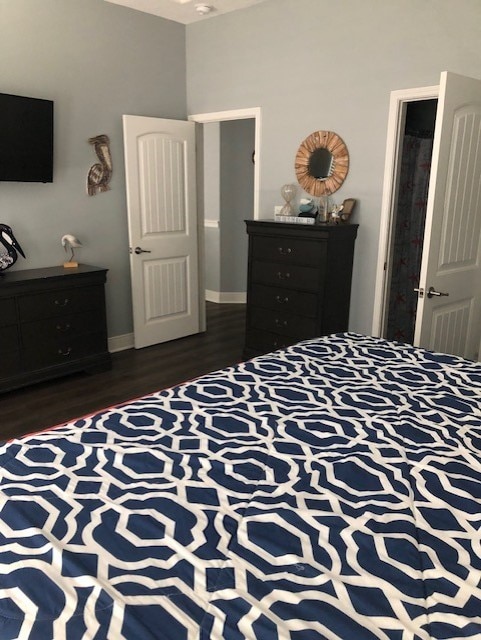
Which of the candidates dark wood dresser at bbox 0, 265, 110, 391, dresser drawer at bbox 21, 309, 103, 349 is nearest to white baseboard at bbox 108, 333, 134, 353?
dark wood dresser at bbox 0, 265, 110, 391

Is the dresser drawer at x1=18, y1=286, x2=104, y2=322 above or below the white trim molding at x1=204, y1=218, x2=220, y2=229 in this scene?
below

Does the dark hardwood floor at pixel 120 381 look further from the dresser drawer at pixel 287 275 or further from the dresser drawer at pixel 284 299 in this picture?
the dresser drawer at pixel 287 275

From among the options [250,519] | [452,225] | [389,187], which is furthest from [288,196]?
[250,519]

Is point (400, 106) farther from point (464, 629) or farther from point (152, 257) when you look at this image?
point (464, 629)

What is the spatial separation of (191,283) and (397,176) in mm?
2286

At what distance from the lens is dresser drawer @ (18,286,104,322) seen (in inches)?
143

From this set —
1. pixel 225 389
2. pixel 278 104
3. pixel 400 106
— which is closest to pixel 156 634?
pixel 225 389

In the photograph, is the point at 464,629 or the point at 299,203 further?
the point at 299,203

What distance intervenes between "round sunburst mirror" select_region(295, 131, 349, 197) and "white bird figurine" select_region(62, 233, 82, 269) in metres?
1.85

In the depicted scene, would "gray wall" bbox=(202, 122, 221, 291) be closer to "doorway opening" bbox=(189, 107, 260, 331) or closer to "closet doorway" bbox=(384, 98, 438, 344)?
"doorway opening" bbox=(189, 107, 260, 331)

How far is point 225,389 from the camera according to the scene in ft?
6.64

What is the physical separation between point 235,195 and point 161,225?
6.44ft

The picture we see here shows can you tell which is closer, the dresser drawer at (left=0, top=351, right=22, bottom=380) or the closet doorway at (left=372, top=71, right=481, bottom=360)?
the closet doorway at (left=372, top=71, right=481, bottom=360)

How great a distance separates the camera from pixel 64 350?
12.9 ft
